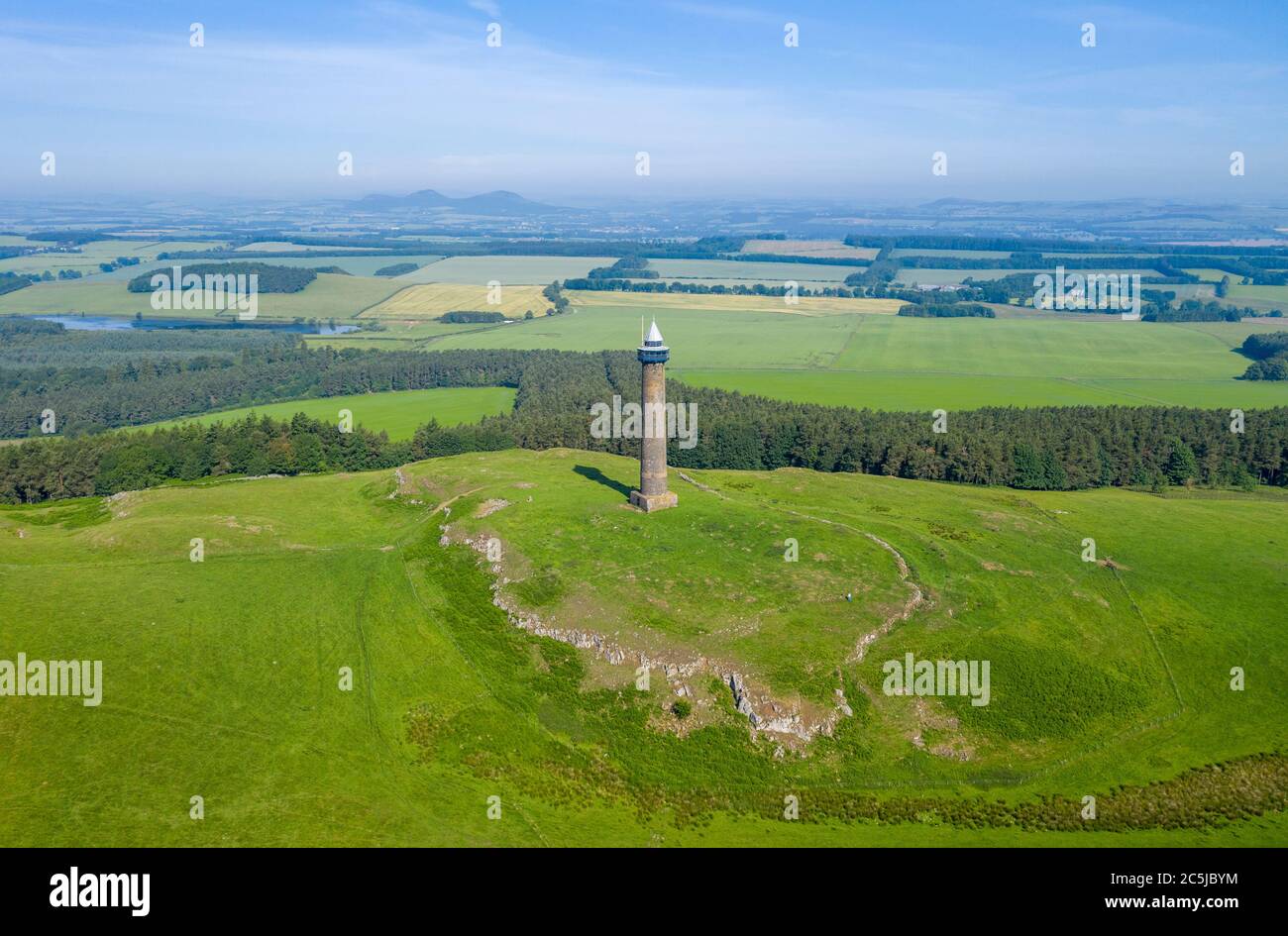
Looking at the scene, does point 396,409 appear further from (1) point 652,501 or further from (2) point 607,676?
(2) point 607,676

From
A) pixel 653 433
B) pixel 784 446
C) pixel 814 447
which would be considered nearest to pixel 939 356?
pixel 784 446

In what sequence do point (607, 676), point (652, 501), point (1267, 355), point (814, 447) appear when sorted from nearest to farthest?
point (607, 676)
point (652, 501)
point (814, 447)
point (1267, 355)

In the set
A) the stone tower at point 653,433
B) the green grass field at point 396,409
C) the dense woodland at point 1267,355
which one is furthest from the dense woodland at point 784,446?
the dense woodland at point 1267,355

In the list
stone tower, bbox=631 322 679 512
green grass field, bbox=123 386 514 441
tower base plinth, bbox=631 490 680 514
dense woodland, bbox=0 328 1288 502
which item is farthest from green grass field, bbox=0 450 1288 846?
green grass field, bbox=123 386 514 441

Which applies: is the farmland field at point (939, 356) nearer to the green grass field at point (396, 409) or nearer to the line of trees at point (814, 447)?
the line of trees at point (814, 447)

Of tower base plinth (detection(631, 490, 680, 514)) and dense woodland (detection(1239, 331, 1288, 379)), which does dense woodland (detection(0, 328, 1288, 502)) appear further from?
dense woodland (detection(1239, 331, 1288, 379))

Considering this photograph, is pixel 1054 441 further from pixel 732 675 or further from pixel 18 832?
pixel 18 832
